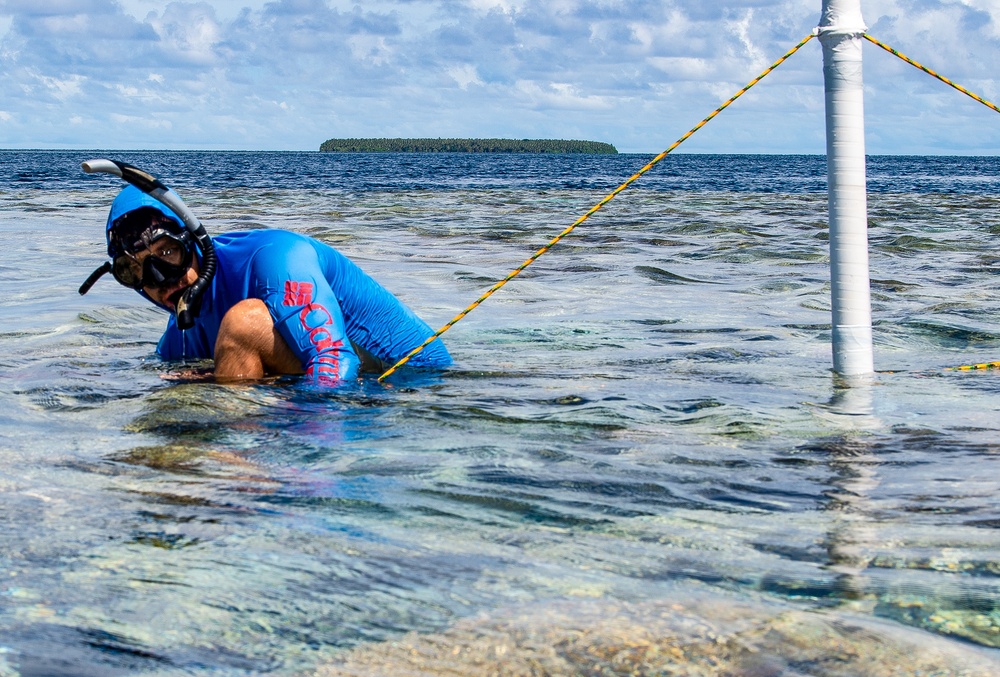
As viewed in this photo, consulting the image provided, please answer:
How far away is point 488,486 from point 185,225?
194cm

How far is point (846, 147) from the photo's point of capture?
16.5 ft

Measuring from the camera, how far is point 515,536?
125 inches

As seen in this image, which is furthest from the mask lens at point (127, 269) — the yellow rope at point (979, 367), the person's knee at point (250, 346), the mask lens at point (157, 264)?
the yellow rope at point (979, 367)

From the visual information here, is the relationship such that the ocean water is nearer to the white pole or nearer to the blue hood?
the white pole

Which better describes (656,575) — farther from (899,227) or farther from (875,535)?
(899,227)

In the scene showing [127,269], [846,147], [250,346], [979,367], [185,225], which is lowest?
[979,367]

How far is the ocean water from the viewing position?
→ 2590 millimetres

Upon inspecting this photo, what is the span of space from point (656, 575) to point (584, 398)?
2556 millimetres

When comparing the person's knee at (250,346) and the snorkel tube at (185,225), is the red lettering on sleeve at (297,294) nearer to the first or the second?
the person's knee at (250,346)

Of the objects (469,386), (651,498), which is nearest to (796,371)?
(469,386)

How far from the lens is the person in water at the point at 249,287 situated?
473cm

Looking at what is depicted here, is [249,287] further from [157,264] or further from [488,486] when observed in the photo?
[488,486]

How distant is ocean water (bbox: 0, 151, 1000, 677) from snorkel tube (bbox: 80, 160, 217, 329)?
0.41 meters

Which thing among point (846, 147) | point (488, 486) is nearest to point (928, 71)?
point (846, 147)
